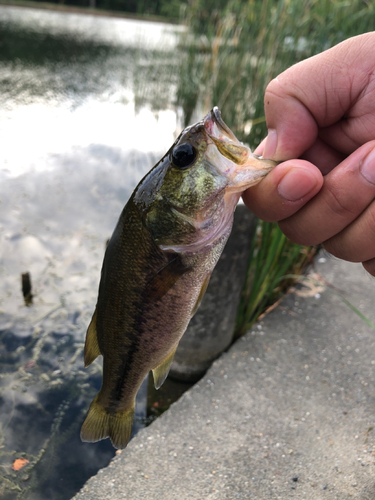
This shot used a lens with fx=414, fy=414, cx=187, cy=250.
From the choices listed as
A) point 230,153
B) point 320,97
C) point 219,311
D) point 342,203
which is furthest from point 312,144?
point 219,311

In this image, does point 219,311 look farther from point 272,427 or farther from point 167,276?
point 167,276

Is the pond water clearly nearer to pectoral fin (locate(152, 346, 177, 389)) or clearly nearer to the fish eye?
pectoral fin (locate(152, 346, 177, 389))

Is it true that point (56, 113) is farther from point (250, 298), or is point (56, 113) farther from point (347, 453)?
point (347, 453)

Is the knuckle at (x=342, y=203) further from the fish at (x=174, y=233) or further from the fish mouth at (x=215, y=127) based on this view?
the fish mouth at (x=215, y=127)

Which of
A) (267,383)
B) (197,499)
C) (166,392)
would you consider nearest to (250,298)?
(267,383)

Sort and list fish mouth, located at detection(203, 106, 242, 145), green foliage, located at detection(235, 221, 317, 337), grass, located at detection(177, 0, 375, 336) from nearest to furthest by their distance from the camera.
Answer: fish mouth, located at detection(203, 106, 242, 145) < green foliage, located at detection(235, 221, 317, 337) < grass, located at detection(177, 0, 375, 336)

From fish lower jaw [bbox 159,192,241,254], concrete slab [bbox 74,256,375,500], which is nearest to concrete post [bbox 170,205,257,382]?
concrete slab [bbox 74,256,375,500]
